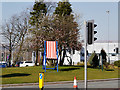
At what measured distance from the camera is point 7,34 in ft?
178

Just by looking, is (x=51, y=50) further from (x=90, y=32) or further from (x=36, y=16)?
(x=36, y=16)

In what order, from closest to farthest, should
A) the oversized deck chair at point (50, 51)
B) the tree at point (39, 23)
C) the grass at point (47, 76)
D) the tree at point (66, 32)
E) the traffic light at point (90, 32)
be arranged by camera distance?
1. the traffic light at point (90, 32)
2. the grass at point (47, 76)
3. the oversized deck chair at point (50, 51)
4. the tree at point (66, 32)
5. the tree at point (39, 23)

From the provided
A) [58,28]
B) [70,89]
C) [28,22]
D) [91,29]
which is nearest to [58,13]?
[58,28]

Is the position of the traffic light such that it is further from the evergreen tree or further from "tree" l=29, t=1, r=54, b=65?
the evergreen tree

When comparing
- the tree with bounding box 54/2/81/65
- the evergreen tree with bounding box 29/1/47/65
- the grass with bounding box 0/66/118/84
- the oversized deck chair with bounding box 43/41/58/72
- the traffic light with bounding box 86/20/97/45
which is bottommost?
the grass with bounding box 0/66/118/84

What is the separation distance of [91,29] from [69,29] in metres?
31.2

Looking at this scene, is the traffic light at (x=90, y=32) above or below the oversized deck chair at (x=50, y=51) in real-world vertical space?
above

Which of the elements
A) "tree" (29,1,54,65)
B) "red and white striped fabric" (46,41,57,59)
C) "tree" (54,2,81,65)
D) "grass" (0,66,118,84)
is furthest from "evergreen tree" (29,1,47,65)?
"grass" (0,66,118,84)

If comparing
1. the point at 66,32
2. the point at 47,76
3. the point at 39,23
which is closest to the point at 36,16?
the point at 39,23

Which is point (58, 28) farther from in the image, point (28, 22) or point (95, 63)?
point (28, 22)

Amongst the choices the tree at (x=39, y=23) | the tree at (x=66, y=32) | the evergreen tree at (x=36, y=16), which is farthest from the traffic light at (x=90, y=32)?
the evergreen tree at (x=36, y=16)

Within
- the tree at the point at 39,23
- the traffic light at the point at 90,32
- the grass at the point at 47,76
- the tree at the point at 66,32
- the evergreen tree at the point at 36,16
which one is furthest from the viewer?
the evergreen tree at the point at 36,16

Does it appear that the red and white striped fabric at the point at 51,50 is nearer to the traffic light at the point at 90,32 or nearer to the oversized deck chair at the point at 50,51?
the oversized deck chair at the point at 50,51

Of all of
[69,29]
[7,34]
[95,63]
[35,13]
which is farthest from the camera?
[7,34]
